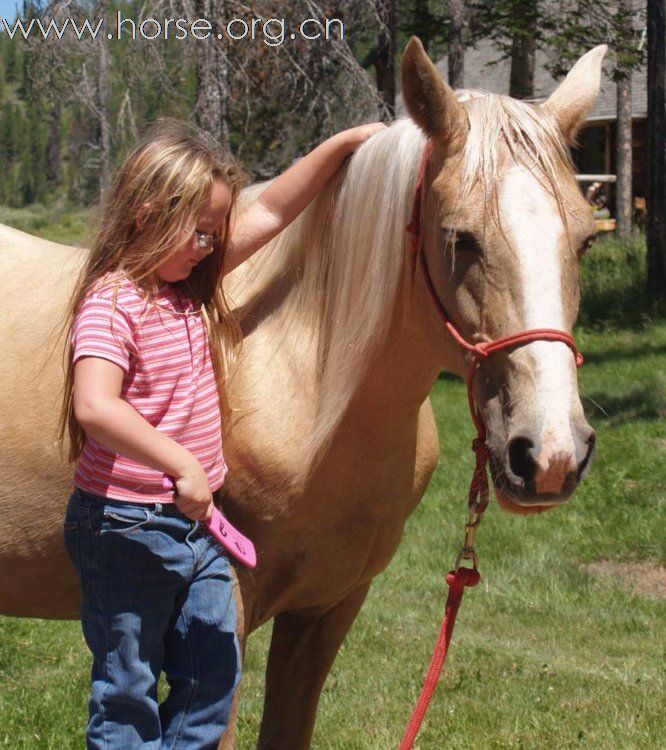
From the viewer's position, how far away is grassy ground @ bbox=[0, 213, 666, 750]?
3.77 meters

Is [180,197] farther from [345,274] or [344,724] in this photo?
[344,724]

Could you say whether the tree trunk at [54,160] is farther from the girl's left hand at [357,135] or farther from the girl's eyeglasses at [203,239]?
the girl's eyeglasses at [203,239]

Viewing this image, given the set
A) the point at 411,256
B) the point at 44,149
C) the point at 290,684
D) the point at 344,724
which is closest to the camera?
the point at 411,256

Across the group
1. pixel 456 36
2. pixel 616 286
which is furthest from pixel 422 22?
pixel 616 286

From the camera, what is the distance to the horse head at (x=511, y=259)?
6.45 ft

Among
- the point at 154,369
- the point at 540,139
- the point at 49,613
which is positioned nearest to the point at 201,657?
the point at 154,369

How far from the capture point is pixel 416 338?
98.6 inches

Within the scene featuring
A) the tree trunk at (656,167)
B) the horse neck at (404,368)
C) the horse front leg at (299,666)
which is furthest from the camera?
the tree trunk at (656,167)

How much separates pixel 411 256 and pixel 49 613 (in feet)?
4.94

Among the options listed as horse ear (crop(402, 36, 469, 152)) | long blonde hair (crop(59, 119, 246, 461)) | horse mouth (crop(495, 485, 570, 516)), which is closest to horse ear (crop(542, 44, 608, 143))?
horse ear (crop(402, 36, 469, 152))

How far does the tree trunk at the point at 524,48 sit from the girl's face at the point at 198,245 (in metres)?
8.44

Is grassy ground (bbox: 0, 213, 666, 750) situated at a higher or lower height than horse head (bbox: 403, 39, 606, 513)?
lower

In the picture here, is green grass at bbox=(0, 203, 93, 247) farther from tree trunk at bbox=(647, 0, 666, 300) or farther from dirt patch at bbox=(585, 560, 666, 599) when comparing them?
dirt patch at bbox=(585, 560, 666, 599)

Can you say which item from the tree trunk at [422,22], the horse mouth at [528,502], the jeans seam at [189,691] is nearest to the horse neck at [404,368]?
the horse mouth at [528,502]
